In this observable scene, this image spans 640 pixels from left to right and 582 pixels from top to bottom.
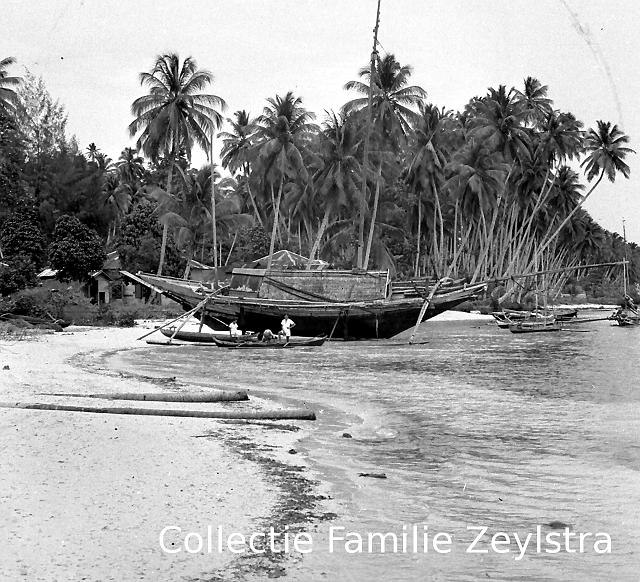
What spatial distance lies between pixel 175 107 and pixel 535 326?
2139 cm

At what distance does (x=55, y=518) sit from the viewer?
5.89 metres

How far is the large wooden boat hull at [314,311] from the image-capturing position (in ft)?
97.7

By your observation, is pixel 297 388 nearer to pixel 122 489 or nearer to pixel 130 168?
pixel 122 489

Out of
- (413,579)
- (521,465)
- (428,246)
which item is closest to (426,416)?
(521,465)

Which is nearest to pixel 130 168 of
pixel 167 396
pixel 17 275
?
pixel 17 275

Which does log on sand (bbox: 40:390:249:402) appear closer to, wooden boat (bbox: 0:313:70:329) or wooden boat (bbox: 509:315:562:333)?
wooden boat (bbox: 0:313:70:329)

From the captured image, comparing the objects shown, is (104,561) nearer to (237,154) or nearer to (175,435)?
(175,435)

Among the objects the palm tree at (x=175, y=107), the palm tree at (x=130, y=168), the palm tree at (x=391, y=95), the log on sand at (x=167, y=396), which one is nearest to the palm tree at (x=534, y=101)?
the palm tree at (x=391, y=95)

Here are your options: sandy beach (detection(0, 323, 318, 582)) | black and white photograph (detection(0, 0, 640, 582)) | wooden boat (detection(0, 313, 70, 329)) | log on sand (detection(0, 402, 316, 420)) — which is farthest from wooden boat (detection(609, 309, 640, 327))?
sandy beach (detection(0, 323, 318, 582))

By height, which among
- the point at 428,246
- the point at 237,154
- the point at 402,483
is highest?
the point at 237,154

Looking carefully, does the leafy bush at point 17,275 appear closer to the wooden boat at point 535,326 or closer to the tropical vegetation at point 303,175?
the tropical vegetation at point 303,175

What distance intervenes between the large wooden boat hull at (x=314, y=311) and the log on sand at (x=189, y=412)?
17446 mm

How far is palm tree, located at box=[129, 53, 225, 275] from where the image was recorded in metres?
41.4

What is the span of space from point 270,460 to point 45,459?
7.65 feet
